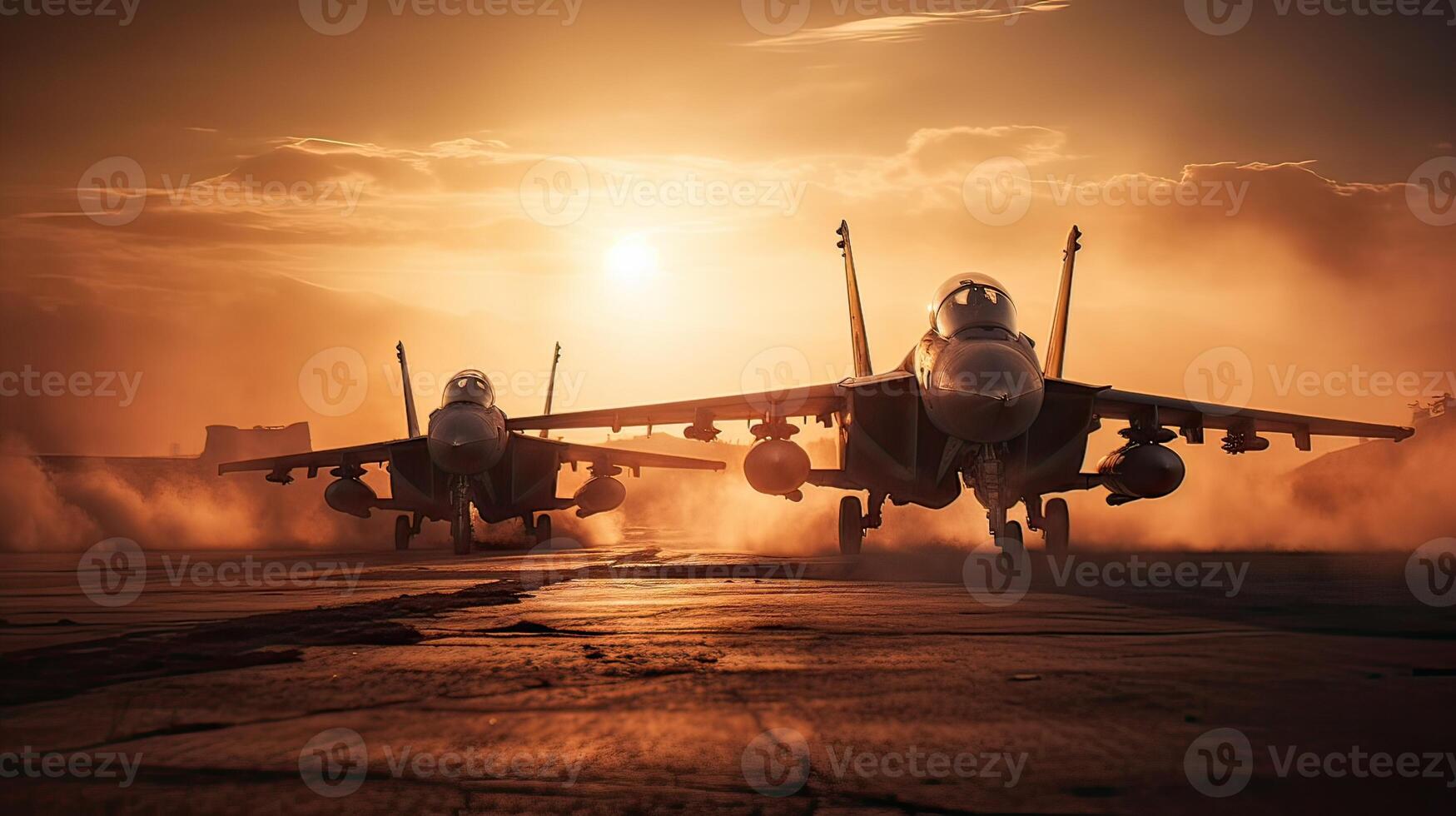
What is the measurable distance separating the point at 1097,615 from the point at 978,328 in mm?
8356

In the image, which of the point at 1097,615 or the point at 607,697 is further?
the point at 1097,615

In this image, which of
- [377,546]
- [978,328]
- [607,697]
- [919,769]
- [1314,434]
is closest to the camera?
[919,769]

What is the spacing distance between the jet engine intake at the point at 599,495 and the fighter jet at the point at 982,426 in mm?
10381

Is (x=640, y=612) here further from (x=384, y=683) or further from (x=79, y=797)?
(x=79, y=797)

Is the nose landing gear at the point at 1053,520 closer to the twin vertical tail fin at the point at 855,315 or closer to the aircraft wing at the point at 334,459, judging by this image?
the twin vertical tail fin at the point at 855,315

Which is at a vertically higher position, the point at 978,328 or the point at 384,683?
the point at 978,328

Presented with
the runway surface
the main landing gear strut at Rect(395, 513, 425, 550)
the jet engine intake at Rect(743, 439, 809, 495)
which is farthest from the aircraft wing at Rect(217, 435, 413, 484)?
the runway surface

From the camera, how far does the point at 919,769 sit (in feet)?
13.8

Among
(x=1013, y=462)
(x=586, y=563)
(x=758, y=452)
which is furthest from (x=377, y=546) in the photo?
(x=1013, y=462)

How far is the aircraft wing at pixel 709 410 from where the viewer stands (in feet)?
73.4

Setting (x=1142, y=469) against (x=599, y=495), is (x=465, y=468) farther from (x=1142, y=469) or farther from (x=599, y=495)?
(x=1142, y=469)

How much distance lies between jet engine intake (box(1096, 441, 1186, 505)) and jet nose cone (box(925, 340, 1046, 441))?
395cm

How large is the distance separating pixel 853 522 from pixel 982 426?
7222 mm

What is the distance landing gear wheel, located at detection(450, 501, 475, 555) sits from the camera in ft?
97.2
